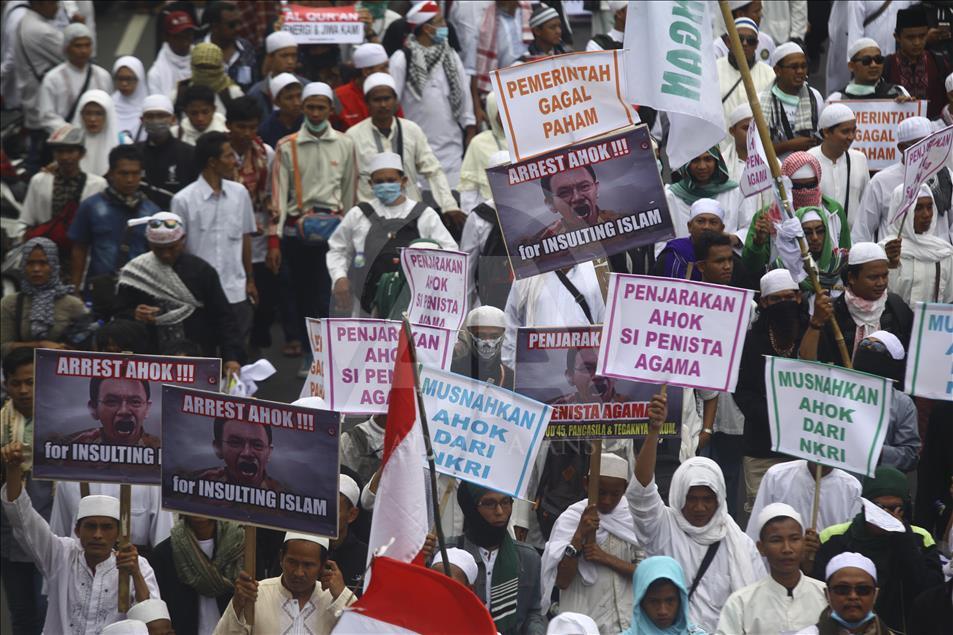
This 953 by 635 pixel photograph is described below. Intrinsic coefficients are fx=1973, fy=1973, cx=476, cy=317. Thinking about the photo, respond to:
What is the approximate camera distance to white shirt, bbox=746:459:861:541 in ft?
31.0

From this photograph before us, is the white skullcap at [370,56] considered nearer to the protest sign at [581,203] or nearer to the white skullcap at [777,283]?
the white skullcap at [777,283]

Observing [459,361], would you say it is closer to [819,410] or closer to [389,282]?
[389,282]

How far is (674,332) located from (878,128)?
192 inches

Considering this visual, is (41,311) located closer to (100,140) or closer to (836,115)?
(100,140)

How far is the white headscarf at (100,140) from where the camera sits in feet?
46.9

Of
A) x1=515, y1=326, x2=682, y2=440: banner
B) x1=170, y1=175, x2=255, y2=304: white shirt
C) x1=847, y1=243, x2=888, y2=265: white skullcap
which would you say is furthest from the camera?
x1=170, y1=175, x2=255, y2=304: white shirt

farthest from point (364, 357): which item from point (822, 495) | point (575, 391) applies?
point (822, 495)

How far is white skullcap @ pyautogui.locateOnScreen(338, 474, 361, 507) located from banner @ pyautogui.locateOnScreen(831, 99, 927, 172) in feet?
17.4

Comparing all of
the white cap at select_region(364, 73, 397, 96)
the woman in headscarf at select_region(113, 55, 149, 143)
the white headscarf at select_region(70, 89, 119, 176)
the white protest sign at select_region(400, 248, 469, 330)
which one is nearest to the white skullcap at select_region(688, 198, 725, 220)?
the white protest sign at select_region(400, 248, 469, 330)

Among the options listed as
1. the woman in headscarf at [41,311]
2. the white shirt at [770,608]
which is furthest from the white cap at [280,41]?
the white shirt at [770,608]

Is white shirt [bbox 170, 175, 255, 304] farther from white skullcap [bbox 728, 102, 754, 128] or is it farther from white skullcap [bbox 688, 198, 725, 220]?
white skullcap [bbox 728, 102, 754, 128]

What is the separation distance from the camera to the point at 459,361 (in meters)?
10.6

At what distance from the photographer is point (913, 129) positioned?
12562 millimetres

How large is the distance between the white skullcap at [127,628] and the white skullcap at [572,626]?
1817 mm
